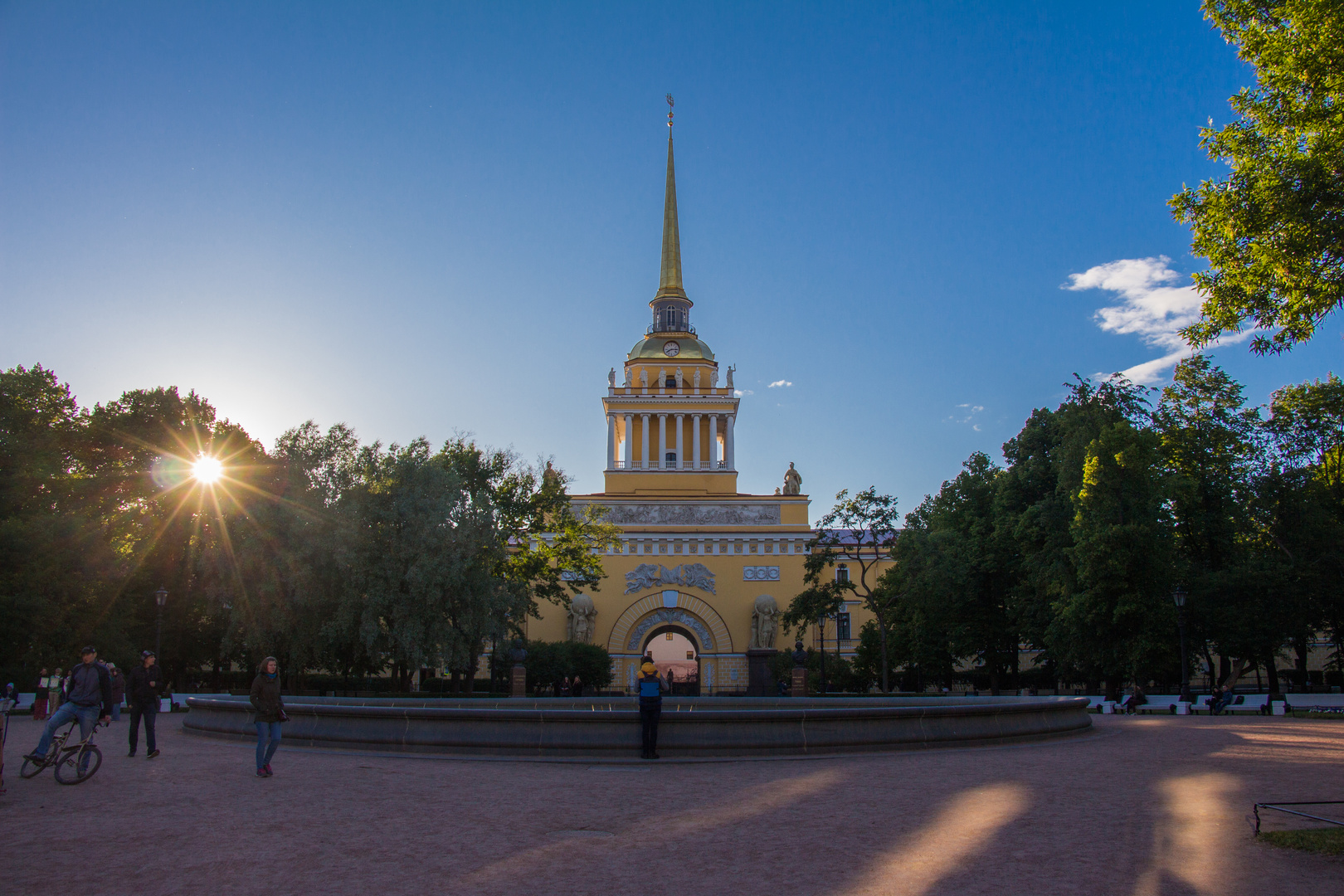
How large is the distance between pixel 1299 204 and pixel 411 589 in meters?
23.1

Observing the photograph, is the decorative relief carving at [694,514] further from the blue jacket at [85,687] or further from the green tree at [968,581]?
the blue jacket at [85,687]

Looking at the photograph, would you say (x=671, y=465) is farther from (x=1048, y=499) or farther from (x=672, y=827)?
(x=672, y=827)

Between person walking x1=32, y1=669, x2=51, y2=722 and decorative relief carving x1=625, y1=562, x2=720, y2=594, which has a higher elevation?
decorative relief carving x1=625, y1=562, x2=720, y2=594

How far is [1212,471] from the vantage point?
115 feet

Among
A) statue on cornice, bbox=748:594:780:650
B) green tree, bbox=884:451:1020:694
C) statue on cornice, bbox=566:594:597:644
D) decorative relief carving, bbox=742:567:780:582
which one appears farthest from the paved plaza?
decorative relief carving, bbox=742:567:780:582

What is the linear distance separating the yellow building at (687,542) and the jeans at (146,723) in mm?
37224

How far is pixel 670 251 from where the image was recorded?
68.7 m

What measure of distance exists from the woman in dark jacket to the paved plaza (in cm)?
33

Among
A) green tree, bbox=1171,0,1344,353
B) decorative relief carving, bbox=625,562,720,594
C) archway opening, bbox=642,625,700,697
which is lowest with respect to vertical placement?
archway opening, bbox=642,625,700,697

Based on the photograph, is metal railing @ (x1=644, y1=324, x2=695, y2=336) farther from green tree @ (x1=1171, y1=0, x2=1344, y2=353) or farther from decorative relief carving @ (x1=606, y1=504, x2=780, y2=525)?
green tree @ (x1=1171, y1=0, x2=1344, y2=353)

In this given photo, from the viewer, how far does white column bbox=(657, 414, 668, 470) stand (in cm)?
6200

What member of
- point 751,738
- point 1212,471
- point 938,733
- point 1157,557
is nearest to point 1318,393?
point 1212,471

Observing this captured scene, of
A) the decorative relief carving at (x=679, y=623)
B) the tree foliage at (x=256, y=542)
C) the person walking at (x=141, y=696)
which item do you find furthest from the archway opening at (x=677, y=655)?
the person walking at (x=141, y=696)

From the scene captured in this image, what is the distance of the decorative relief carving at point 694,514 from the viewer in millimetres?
55938
